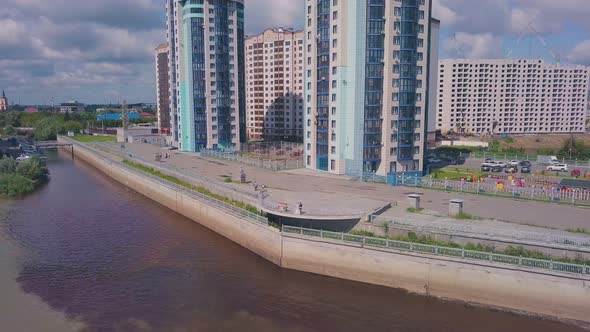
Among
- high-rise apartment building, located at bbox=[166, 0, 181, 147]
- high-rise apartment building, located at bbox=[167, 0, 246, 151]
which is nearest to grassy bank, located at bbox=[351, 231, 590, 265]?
high-rise apartment building, located at bbox=[167, 0, 246, 151]

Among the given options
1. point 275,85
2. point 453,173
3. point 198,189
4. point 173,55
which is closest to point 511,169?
point 453,173

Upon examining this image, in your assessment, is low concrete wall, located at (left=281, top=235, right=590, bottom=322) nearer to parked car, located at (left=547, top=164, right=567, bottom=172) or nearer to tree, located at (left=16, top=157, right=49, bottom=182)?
parked car, located at (left=547, top=164, right=567, bottom=172)

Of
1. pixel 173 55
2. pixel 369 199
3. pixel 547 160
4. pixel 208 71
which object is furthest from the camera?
pixel 173 55

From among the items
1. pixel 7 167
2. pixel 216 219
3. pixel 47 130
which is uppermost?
pixel 47 130

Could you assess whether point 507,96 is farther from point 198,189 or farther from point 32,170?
point 32,170

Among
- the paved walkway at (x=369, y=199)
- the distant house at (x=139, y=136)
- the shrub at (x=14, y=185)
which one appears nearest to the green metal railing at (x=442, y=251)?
the paved walkway at (x=369, y=199)

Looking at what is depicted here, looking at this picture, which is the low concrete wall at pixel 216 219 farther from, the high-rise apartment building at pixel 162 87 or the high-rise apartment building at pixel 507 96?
the high-rise apartment building at pixel 507 96
